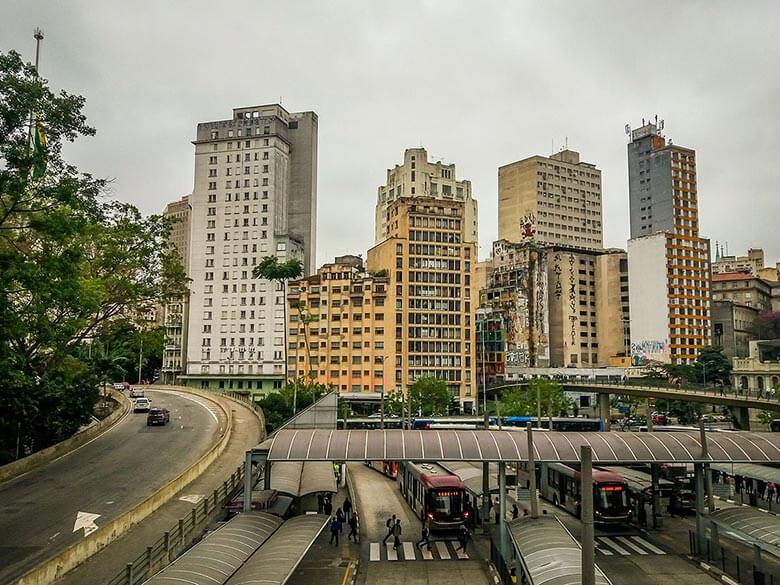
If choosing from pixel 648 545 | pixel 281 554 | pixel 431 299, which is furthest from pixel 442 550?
pixel 431 299

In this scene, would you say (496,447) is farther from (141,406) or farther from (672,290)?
(672,290)

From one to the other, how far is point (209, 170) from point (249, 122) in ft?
42.0

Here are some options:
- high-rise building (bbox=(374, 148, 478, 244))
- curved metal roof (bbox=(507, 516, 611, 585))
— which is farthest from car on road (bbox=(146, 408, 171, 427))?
high-rise building (bbox=(374, 148, 478, 244))

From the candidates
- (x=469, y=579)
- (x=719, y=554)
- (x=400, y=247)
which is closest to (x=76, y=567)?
(x=469, y=579)

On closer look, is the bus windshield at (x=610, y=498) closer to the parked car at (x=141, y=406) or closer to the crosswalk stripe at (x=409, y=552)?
the crosswalk stripe at (x=409, y=552)

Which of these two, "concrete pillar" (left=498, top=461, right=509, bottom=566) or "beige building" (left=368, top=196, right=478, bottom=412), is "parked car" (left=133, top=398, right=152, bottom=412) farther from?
"concrete pillar" (left=498, top=461, right=509, bottom=566)

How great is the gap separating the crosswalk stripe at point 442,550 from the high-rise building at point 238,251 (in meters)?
101

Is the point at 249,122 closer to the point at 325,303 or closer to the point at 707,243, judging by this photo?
the point at 325,303

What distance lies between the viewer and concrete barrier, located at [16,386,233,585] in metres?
24.6

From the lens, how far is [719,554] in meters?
31.7

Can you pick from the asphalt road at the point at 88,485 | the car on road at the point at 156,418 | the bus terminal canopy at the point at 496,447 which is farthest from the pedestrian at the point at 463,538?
the car on road at the point at 156,418

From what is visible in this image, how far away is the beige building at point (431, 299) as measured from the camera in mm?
122625

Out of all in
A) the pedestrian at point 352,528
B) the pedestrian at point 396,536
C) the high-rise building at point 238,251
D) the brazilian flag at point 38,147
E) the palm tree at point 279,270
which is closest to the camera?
the brazilian flag at point 38,147

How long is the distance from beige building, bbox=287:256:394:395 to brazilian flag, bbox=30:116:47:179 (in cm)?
9292
